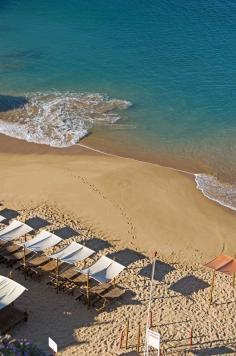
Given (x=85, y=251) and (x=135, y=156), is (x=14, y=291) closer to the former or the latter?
(x=85, y=251)

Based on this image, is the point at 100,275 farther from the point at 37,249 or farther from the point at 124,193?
the point at 124,193

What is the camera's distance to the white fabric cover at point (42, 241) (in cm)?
2496

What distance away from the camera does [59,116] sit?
4094cm

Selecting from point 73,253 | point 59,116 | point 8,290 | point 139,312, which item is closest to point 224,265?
point 139,312

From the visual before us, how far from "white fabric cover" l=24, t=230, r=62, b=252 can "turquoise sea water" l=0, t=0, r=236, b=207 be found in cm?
1033

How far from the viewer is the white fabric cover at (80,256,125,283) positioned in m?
23.5

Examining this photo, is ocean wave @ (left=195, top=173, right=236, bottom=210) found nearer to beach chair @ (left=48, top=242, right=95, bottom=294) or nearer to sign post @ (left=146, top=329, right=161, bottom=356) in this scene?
beach chair @ (left=48, top=242, right=95, bottom=294)

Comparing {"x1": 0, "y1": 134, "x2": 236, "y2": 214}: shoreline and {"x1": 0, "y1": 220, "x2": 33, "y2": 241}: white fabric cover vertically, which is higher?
{"x1": 0, "y1": 220, "x2": 33, "y2": 241}: white fabric cover

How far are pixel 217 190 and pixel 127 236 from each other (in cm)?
731

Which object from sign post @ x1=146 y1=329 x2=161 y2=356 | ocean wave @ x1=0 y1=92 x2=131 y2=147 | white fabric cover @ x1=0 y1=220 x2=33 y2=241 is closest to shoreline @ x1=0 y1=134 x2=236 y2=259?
ocean wave @ x1=0 y1=92 x2=131 y2=147

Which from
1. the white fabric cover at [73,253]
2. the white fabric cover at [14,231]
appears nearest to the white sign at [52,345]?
the white fabric cover at [73,253]

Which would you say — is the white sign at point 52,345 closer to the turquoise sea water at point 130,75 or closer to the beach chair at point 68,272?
the beach chair at point 68,272

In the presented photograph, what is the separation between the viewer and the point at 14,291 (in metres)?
22.2

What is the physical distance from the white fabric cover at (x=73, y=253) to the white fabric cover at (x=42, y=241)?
0.76 metres
